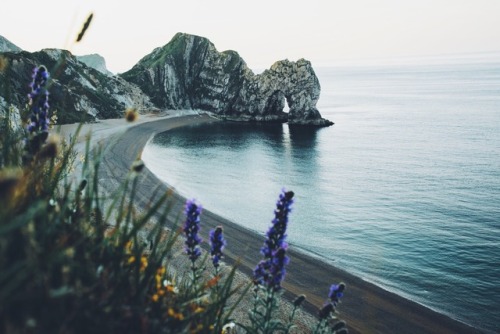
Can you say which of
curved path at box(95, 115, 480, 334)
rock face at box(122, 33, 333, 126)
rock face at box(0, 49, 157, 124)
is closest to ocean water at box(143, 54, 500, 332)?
curved path at box(95, 115, 480, 334)

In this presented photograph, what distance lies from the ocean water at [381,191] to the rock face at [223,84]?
17.0 m

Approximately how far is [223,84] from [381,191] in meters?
98.1

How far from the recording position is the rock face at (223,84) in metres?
117

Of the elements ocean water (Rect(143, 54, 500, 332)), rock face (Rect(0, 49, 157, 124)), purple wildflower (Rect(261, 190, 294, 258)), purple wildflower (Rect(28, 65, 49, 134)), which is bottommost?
ocean water (Rect(143, 54, 500, 332))

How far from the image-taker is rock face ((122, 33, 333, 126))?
11694cm

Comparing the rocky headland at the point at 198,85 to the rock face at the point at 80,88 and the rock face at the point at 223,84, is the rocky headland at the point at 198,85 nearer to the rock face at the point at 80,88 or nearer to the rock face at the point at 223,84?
the rock face at the point at 223,84

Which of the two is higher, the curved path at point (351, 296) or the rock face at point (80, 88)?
the rock face at point (80, 88)

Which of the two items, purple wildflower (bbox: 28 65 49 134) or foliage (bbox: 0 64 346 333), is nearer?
foliage (bbox: 0 64 346 333)

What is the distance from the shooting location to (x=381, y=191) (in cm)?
4947

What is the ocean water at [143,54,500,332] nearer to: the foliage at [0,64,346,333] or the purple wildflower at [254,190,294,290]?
the purple wildflower at [254,190,294,290]

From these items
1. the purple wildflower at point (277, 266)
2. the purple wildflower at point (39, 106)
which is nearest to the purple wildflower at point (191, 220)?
the purple wildflower at point (277, 266)

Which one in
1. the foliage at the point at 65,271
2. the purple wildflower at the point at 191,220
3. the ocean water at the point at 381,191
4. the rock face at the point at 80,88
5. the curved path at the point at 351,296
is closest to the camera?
the foliage at the point at 65,271

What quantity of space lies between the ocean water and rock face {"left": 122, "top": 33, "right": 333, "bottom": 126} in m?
17.0

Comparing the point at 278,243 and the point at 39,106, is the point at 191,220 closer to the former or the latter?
the point at 278,243
